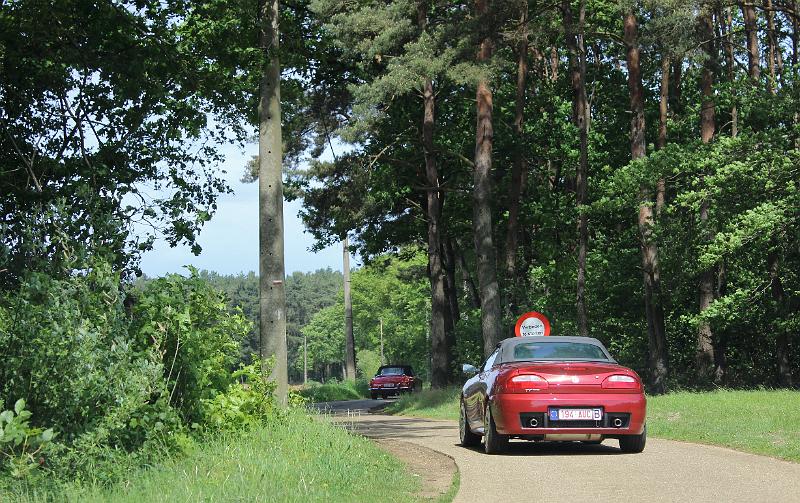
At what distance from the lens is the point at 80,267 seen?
A: 38.4ft

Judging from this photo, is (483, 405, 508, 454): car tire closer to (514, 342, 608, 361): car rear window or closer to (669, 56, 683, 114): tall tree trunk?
(514, 342, 608, 361): car rear window

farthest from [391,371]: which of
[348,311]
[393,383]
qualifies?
[348,311]

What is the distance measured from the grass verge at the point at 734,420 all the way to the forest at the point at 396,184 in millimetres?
3946

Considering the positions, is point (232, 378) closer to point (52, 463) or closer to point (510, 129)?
point (52, 463)

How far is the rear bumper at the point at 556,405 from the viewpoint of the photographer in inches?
531

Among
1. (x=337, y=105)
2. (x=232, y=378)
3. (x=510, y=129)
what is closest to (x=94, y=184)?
(x=232, y=378)

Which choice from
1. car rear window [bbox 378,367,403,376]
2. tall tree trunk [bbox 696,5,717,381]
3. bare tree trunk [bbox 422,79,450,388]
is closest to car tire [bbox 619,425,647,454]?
tall tree trunk [bbox 696,5,717,381]

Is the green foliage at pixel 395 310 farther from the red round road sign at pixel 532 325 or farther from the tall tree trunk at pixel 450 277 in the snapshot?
the red round road sign at pixel 532 325

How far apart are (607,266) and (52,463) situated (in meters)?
32.7

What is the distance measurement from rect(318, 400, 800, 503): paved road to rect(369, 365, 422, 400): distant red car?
41.4 metres

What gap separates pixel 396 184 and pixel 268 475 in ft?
108

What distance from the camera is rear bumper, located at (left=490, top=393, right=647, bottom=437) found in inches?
531

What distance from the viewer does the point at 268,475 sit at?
Answer: 32.0 ft

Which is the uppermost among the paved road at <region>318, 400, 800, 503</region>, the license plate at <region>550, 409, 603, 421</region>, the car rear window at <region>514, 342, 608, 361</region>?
the car rear window at <region>514, 342, 608, 361</region>
